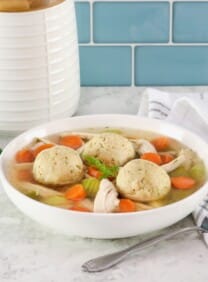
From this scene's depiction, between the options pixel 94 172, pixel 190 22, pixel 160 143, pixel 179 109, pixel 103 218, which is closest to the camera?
pixel 103 218

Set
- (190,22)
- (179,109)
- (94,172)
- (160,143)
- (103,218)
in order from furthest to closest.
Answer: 1. (190,22)
2. (179,109)
3. (160,143)
4. (94,172)
5. (103,218)

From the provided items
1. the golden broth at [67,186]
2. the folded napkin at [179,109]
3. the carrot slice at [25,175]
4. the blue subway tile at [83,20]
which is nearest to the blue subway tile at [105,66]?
the blue subway tile at [83,20]

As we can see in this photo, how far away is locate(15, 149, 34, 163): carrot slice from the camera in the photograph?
4.47 ft

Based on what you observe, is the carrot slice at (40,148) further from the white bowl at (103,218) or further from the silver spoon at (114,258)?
the silver spoon at (114,258)

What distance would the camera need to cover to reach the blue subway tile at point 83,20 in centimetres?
173

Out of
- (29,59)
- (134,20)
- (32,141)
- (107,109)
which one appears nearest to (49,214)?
(32,141)

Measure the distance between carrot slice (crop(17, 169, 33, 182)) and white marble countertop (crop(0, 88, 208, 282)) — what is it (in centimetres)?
6

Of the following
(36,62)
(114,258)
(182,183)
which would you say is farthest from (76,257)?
(36,62)

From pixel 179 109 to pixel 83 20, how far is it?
0.29m

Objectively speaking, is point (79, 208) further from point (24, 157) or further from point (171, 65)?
point (171, 65)

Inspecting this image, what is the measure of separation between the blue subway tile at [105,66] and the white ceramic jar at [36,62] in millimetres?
192

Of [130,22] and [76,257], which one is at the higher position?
[130,22]

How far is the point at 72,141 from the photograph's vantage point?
1.40 m

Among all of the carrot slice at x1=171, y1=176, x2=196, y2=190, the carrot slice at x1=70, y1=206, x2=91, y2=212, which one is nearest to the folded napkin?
the carrot slice at x1=171, y1=176, x2=196, y2=190
